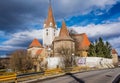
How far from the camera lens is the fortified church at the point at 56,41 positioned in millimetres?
92625

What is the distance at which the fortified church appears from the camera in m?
92.6

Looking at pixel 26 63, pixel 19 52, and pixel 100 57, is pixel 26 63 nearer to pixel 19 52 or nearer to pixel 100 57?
pixel 19 52

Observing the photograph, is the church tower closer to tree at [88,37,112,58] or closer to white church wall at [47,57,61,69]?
tree at [88,37,112,58]

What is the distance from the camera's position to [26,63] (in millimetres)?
72125

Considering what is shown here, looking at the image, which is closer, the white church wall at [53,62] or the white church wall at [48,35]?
the white church wall at [53,62]

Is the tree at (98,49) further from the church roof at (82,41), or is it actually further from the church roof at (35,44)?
the church roof at (35,44)

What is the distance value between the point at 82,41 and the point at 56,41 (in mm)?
14207

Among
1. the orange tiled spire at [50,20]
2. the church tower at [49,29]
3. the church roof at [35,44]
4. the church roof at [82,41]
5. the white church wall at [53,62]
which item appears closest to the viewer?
the white church wall at [53,62]

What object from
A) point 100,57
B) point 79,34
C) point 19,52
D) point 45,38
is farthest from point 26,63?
point 45,38

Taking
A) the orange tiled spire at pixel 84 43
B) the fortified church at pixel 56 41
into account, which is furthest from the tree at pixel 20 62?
the orange tiled spire at pixel 84 43

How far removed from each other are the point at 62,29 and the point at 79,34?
51.6 feet

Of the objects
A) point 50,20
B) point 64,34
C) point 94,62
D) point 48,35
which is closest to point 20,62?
point 94,62

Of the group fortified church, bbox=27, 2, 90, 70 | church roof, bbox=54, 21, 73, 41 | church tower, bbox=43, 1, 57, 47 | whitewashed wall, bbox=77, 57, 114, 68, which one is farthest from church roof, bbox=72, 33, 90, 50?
church tower, bbox=43, 1, 57, 47

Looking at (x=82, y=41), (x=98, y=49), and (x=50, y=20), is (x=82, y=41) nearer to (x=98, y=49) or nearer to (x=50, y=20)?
(x=98, y=49)
